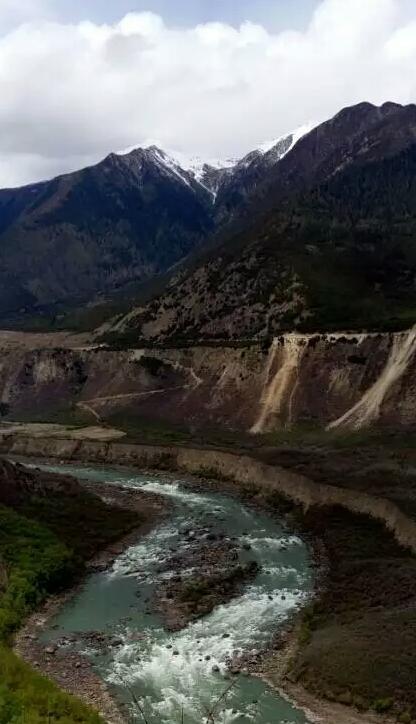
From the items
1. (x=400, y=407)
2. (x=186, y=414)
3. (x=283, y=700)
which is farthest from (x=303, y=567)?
(x=186, y=414)

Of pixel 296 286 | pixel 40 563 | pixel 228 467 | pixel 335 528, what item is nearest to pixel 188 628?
pixel 40 563

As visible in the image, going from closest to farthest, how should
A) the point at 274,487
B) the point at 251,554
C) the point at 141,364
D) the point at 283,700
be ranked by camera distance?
the point at 283,700 < the point at 251,554 < the point at 274,487 < the point at 141,364

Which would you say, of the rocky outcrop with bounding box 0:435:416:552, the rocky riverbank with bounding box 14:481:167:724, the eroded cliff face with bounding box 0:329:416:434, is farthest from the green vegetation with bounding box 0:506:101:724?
→ the eroded cliff face with bounding box 0:329:416:434

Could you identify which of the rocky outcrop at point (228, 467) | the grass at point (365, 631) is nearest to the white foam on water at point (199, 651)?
the grass at point (365, 631)

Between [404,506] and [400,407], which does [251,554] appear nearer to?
[404,506]

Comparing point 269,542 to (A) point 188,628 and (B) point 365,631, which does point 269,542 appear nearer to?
(A) point 188,628

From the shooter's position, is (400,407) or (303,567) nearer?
(303,567)

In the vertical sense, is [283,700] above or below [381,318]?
below

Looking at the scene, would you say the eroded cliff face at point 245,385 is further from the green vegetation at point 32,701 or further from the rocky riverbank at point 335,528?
the green vegetation at point 32,701
